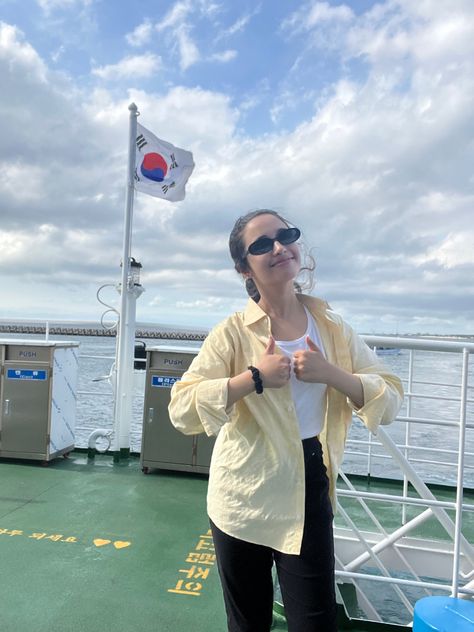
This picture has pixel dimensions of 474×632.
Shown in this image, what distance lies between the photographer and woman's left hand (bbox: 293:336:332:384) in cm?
109

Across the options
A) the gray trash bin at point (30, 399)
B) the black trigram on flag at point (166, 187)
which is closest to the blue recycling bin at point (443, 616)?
the gray trash bin at point (30, 399)

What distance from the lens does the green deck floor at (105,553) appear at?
6.93ft

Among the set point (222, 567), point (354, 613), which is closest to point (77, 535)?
point (354, 613)

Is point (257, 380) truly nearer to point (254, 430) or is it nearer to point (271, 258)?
point (254, 430)

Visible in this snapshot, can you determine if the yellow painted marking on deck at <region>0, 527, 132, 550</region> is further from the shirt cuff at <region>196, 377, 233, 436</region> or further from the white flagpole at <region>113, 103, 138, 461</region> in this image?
the shirt cuff at <region>196, 377, 233, 436</region>

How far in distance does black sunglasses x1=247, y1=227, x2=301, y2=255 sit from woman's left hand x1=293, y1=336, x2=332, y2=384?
28 centimetres

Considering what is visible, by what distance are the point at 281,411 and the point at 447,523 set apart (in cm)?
113

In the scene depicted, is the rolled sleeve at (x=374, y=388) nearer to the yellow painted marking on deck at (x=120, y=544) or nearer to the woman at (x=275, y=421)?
the woman at (x=275, y=421)

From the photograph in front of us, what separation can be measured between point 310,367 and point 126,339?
3639mm

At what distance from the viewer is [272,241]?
1214 millimetres

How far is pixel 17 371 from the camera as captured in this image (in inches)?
177

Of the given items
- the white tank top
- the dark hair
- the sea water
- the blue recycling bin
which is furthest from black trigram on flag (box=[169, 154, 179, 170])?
the blue recycling bin

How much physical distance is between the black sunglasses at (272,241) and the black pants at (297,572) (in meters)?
0.47

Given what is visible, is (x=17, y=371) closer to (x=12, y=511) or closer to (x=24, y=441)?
(x=24, y=441)
